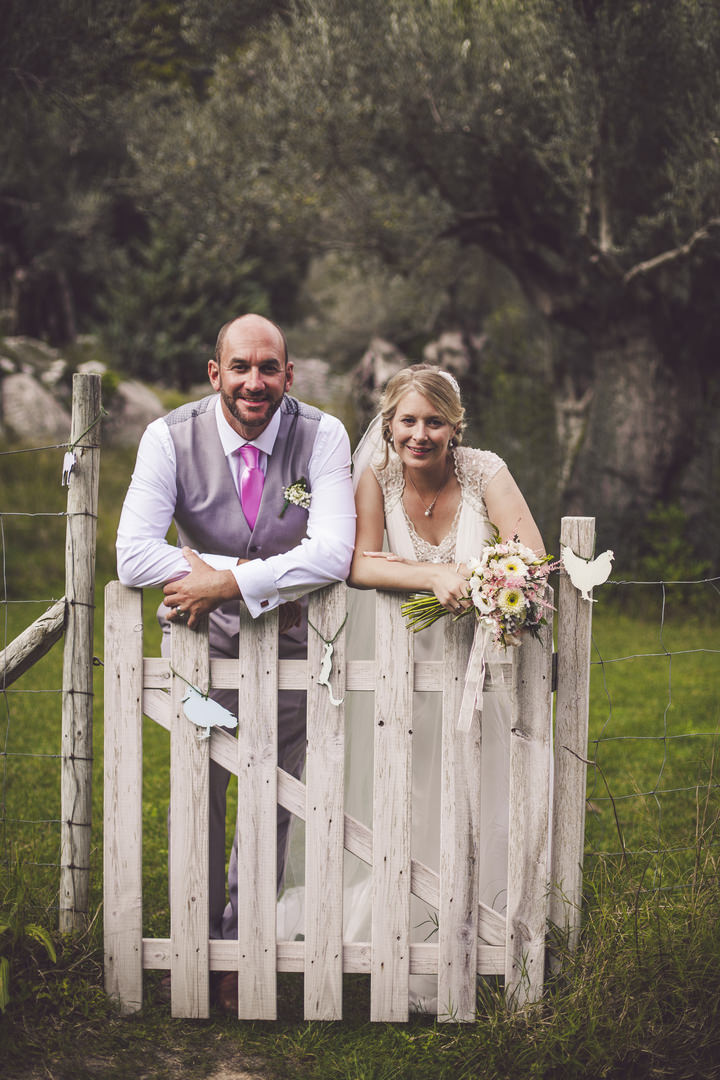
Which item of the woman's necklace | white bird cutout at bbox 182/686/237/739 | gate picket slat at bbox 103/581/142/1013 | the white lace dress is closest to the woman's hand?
the white lace dress

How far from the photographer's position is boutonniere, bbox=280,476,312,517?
3230 millimetres

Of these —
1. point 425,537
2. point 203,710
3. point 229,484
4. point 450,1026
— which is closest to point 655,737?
point 425,537

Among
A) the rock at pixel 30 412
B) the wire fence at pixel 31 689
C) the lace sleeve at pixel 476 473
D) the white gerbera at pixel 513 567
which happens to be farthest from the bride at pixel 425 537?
the rock at pixel 30 412

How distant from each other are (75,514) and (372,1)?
8.11m

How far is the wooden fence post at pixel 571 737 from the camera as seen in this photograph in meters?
3.04

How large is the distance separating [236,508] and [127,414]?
1229 centimetres

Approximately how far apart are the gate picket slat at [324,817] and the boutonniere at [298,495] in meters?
0.35

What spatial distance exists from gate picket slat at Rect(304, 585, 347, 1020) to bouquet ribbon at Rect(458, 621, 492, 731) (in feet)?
1.25

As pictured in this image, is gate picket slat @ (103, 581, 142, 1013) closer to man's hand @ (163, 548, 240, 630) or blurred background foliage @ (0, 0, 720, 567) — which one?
man's hand @ (163, 548, 240, 630)

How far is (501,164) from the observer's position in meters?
10.4

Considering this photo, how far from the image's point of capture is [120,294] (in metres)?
18.9

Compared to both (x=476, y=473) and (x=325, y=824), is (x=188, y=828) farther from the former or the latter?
(x=476, y=473)

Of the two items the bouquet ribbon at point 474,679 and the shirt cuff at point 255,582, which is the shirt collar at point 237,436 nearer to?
the shirt cuff at point 255,582

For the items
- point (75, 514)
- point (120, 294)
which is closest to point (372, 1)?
point (75, 514)
